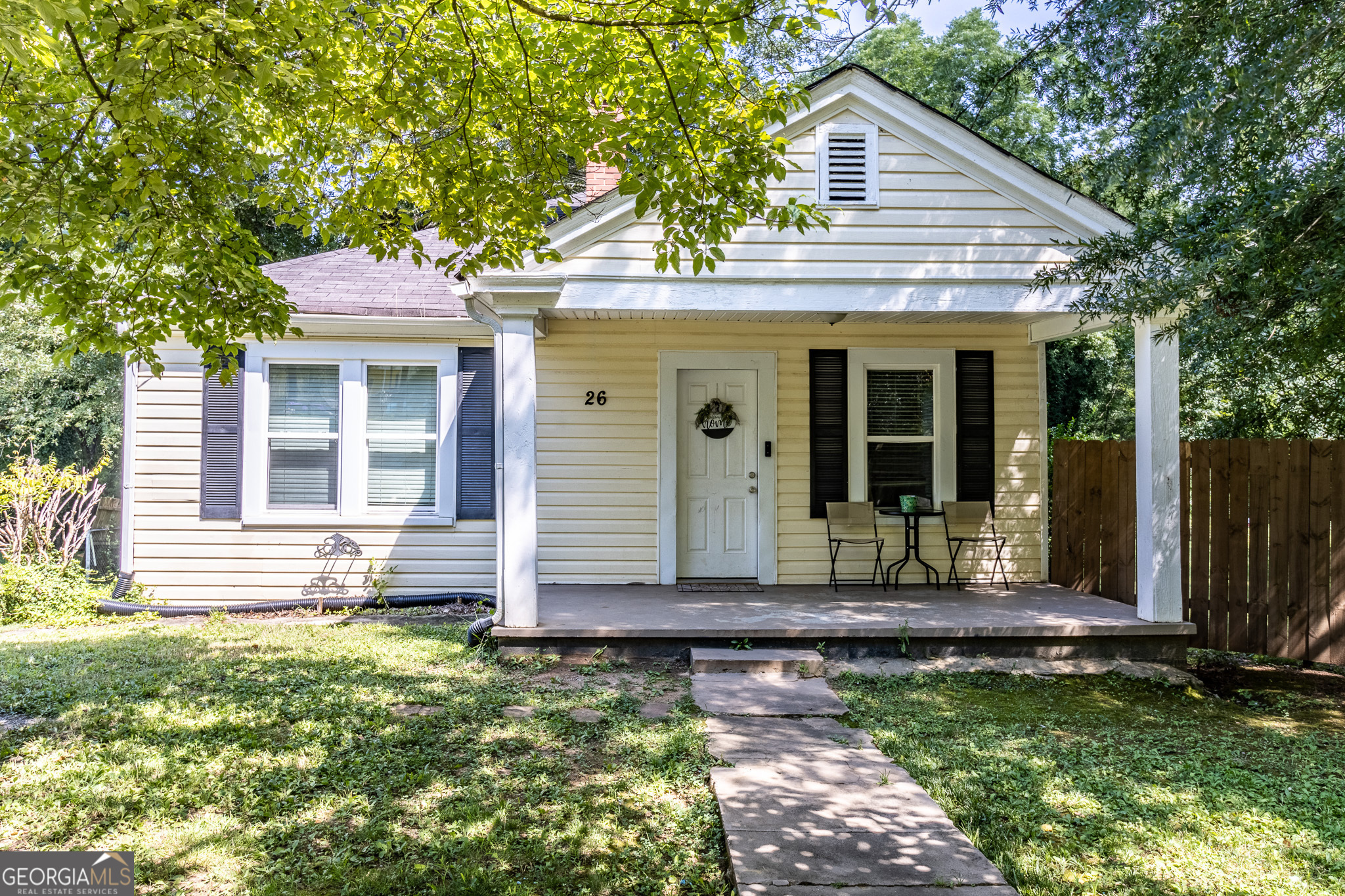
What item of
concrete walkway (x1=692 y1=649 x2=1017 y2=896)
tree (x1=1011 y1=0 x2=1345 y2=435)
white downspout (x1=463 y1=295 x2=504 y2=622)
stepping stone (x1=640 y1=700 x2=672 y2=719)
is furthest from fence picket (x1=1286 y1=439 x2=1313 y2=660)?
white downspout (x1=463 y1=295 x2=504 y2=622)

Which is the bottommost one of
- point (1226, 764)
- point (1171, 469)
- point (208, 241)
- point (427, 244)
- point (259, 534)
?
point (1226, 764)

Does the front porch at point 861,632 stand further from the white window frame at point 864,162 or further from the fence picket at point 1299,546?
the white window frame at point 864,162

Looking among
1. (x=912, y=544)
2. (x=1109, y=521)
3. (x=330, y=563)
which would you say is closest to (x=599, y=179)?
(x=330, y=563)

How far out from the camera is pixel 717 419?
29.1 feet

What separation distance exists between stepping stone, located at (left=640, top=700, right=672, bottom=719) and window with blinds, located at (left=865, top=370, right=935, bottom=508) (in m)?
4.09

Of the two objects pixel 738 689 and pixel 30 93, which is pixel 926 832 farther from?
pixel 30 93

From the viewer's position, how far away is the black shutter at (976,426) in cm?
892

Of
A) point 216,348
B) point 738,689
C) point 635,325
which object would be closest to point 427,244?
point 635,325

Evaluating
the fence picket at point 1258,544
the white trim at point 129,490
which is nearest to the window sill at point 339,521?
the white trim at point 129,490

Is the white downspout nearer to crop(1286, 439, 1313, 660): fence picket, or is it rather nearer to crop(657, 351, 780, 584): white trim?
crop(657, 351, 780, 584): white trim

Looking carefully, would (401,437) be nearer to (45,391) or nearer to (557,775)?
(557,775)

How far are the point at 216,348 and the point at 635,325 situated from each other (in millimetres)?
4730

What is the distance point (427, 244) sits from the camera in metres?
10.7

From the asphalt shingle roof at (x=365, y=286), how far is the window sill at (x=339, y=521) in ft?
6.49
